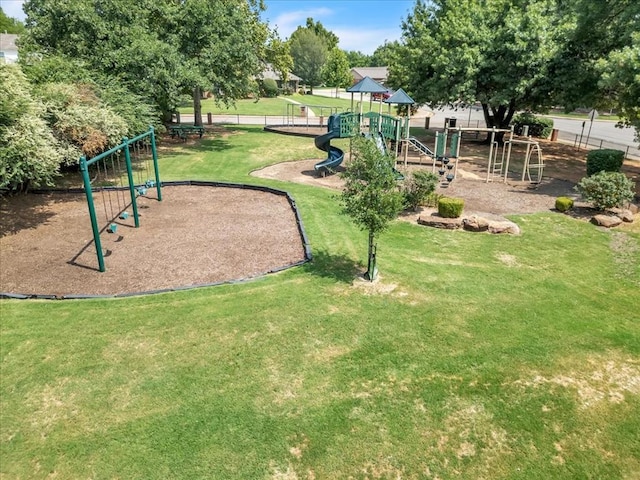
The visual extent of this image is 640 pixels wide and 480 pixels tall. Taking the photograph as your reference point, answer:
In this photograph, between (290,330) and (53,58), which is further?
(53,58)

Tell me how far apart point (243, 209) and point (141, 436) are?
10266 millimetres

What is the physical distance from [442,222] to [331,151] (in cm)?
945

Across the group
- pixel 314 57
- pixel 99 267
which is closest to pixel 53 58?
pixel 99 267

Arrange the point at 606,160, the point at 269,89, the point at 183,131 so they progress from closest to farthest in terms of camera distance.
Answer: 1. the point at 606,160
2. the point at 183,131
3. the point at 269,89

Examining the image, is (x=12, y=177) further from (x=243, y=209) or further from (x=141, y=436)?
(x=141, y=436)

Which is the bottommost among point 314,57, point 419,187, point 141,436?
point 141,436

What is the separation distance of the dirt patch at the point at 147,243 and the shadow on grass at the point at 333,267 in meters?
0.57

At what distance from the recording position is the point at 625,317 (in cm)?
875

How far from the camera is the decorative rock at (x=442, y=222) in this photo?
13.6 meters

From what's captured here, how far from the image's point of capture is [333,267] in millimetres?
10672

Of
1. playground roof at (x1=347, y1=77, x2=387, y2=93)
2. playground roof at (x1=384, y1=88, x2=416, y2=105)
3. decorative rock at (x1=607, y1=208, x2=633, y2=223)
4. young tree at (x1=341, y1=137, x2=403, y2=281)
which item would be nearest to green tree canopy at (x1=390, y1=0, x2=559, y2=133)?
playground roof at (x1=384, y1=88, x2=416, y2=105)

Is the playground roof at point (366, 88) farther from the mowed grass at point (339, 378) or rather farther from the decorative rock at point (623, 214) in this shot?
the mowed grass at point (339, 378)

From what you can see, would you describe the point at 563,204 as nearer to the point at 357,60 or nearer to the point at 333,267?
the point at 333,267

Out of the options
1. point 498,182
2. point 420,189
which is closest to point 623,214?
point 498,182
